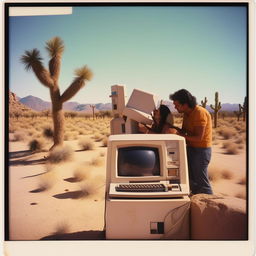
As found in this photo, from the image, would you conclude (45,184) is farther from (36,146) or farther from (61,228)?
(36,146)

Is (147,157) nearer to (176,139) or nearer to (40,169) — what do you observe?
(176,139)

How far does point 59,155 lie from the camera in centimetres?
973

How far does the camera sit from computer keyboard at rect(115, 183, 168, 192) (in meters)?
3.27

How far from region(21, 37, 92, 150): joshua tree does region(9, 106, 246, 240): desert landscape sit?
2.82 ft

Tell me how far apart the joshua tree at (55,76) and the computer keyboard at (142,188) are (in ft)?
23.4

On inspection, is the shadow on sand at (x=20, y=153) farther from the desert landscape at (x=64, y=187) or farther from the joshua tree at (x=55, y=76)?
the joshua tree at (x=55, y=76)

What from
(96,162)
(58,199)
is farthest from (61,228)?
A: (96,162)

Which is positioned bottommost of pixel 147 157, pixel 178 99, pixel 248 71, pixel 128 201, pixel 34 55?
pixel 128 201

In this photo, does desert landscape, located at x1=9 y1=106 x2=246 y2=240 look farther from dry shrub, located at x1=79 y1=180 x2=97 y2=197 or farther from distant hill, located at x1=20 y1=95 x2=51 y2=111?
distant hill, located at x1=20 y1=95 x2=51 y2=111

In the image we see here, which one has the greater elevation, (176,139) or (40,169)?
(176,139)

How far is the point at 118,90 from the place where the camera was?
4.62m

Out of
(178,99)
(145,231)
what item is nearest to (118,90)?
(178,99)
